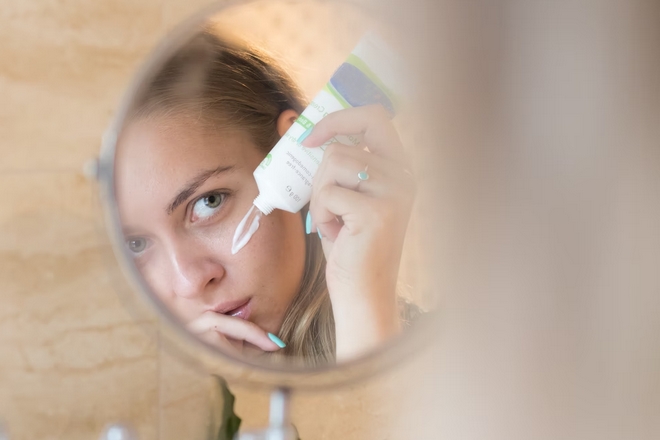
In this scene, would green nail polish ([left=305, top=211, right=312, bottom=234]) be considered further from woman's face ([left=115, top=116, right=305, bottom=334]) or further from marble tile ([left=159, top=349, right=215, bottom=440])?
marble tile ([left=159, top=349, right=215, bottom=440])

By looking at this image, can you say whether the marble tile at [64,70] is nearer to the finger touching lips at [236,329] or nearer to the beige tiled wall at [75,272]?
the beige tiled wall at [75,272]

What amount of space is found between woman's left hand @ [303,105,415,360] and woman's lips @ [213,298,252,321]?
68mm

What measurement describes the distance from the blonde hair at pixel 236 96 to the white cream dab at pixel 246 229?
37 mm

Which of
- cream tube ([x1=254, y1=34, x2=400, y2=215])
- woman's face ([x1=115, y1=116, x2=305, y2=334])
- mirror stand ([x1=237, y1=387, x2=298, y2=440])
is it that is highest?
cream tube ([x1=254, y1=34, x2=400, y2=215])

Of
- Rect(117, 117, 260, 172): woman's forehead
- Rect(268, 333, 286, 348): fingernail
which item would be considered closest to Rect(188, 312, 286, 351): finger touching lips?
Rect(268, 333, 286, 348): fingernail

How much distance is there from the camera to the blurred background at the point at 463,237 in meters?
0.50

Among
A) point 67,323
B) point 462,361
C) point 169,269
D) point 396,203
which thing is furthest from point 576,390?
point 67,323

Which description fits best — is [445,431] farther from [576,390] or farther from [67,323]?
[67,323]

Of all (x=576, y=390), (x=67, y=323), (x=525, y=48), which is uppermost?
(x=525, y=48)

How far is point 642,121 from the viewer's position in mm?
507

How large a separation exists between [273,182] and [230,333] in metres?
0.13

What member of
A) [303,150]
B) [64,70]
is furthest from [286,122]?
[64,70]

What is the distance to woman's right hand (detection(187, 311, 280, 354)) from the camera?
481 mm

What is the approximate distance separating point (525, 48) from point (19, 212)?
1.55ft
